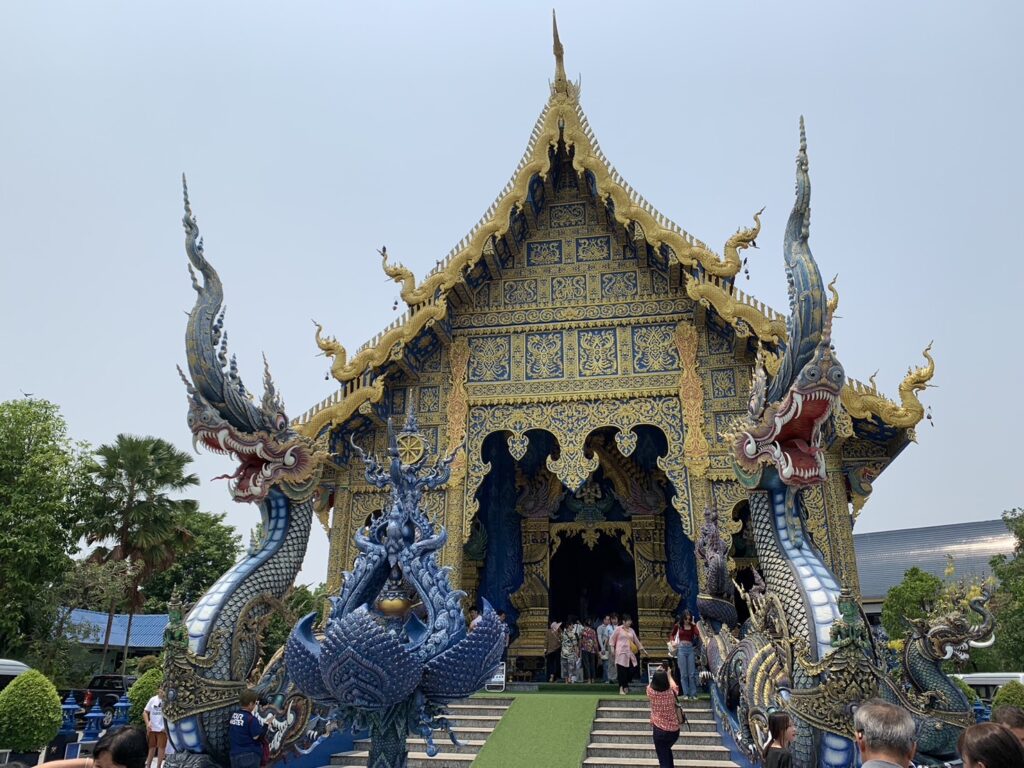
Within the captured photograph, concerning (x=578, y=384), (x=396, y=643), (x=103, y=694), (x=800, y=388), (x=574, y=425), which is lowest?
(x=103, y=694)

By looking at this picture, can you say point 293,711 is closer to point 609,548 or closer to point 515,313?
point 515,313

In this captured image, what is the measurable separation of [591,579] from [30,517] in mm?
10095

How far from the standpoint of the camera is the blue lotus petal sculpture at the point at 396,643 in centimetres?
351

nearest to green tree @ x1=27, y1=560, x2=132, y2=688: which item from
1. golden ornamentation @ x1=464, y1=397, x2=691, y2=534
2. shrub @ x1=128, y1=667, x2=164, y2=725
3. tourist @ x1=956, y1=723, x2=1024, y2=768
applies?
shrub @ x1=128, y1=667, x2=164, y2=725

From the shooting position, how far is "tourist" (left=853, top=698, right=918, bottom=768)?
70.3 inches

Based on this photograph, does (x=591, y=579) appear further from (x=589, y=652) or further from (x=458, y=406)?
(x=458, y=406)

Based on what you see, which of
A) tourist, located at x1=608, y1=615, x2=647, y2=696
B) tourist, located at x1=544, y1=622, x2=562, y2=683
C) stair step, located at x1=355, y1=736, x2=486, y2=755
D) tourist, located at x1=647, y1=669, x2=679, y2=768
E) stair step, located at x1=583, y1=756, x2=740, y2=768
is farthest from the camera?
tourist, located at x1=544, y1=622, x2=562, y2=683

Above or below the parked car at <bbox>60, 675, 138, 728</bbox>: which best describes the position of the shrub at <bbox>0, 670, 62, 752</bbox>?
above

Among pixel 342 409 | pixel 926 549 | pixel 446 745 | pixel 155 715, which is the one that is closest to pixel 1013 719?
pixel 446 745

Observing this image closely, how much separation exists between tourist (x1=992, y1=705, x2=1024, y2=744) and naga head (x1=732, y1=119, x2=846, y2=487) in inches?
135

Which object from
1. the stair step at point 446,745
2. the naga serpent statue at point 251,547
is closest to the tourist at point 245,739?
the naga serpent statue at point 251,547

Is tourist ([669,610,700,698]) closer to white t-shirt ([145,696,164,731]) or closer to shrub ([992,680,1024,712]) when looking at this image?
shrub ([992,680,1024,712])

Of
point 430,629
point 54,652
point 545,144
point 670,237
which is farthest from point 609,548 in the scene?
point 54,652

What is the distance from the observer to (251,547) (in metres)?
6.47
